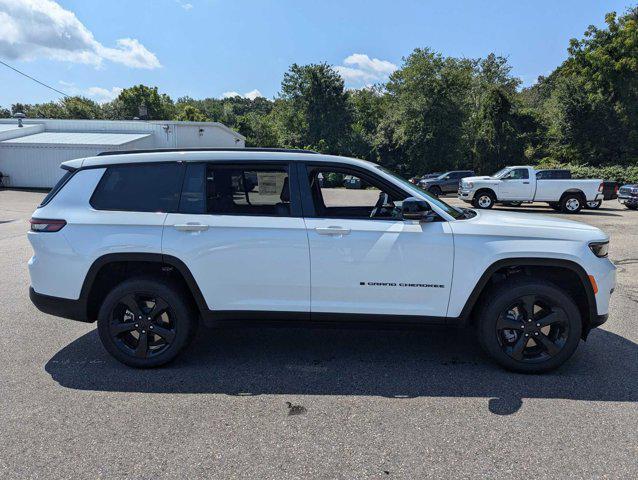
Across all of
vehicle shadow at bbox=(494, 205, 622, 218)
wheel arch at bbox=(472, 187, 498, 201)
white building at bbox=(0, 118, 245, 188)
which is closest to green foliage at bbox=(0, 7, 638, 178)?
vehicle shadow at bbox=(494, 205, 622, 218)

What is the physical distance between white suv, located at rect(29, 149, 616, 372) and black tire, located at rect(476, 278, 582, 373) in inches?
0.4

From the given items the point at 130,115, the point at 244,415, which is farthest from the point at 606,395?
the point at 130,115

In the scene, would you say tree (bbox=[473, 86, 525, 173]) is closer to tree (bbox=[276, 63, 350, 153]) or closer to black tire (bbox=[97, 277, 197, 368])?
tree (bbox=[276, 63, 350, 153])

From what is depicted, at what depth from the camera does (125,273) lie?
4016 millimetres

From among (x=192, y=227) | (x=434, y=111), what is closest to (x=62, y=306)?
(x=192, y=227)

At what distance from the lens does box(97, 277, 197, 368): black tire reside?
3814mm

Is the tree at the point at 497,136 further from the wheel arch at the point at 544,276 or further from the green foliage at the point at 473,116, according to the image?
the wheel arch at the point at 544,276

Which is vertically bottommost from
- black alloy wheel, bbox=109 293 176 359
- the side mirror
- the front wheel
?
the front wheel

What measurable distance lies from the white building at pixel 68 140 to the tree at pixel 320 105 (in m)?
18.2

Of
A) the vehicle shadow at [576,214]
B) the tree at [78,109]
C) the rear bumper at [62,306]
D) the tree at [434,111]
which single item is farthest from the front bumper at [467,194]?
the tree at [78,109]

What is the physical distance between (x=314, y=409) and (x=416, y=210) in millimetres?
1754

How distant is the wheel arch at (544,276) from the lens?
3.68 metres

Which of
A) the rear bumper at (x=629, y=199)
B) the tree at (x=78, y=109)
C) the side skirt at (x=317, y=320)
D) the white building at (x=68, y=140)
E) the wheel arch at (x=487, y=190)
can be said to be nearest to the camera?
the side skirt at (x=317, y=320)

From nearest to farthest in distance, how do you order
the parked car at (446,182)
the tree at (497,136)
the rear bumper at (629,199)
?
the rear bumper at (629,199)
the parked car at (446,182)
the tree at (497,136)
